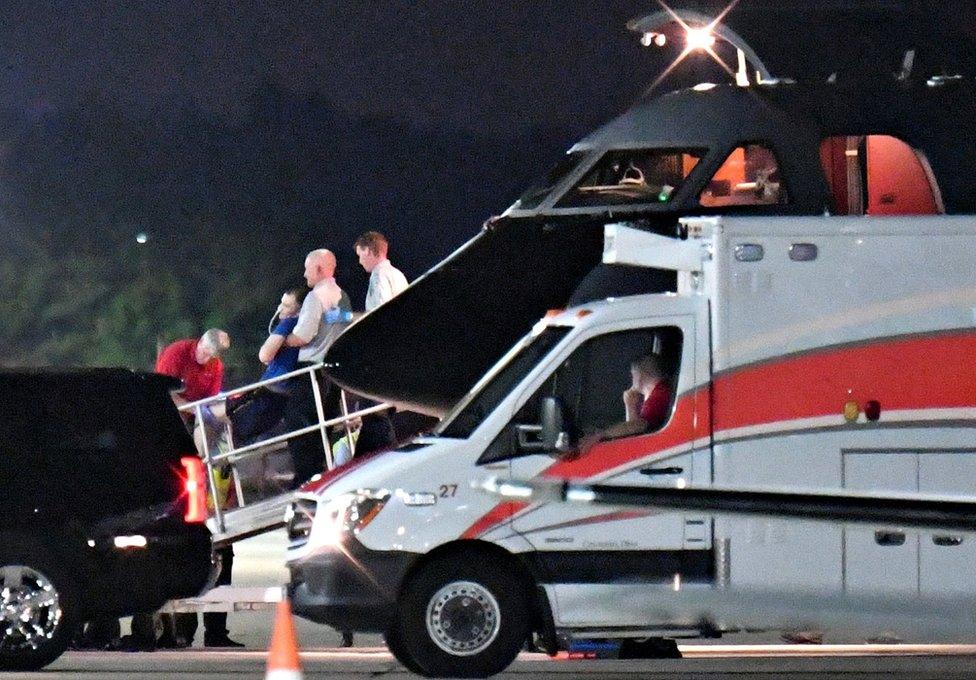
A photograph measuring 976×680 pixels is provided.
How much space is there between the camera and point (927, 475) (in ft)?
37.1

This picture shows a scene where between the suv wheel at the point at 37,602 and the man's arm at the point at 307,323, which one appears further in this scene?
the man's arm at the point at 307,323

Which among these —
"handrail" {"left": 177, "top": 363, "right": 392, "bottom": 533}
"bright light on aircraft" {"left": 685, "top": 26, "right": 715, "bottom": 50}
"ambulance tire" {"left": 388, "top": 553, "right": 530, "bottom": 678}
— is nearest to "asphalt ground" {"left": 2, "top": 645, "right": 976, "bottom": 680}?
"ambulance tire" {"left": 388, "top": 553, "right": 530, "bottom": 678}

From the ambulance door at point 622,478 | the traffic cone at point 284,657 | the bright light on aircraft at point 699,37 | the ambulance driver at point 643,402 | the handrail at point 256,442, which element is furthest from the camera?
the bright light on aircraft at point 699,37

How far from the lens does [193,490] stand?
1220 centimetres

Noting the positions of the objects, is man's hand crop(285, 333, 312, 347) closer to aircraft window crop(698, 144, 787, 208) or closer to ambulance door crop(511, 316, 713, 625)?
aircraft window crop(698, 144, 787, 208)

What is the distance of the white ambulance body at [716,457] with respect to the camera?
11234 millimetres

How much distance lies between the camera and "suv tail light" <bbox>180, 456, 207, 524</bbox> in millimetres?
12188

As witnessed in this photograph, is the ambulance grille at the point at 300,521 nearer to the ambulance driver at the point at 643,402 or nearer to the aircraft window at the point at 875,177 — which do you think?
the ambulance driver at the point at 643,402

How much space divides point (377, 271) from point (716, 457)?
4.76 meters

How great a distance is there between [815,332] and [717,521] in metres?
1.11

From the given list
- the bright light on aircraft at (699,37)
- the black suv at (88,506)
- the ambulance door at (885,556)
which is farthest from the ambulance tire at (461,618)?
the bright light on aircraft at (699,37)

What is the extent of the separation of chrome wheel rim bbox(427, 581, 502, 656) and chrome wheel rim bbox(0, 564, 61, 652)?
6.94 ft

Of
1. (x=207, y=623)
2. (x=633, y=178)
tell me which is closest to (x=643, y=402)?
(x=633, y=178)

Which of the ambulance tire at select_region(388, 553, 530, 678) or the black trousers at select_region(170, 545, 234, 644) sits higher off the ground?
the ambulance tire at select_region(388, 553, 530, 678)
